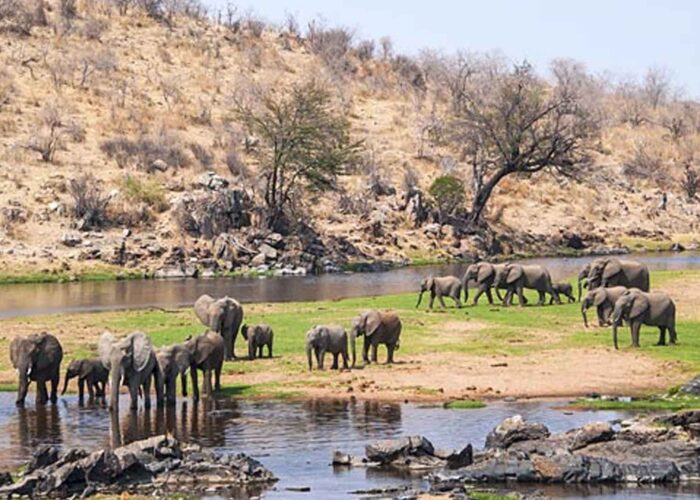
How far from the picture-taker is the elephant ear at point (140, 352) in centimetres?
2725

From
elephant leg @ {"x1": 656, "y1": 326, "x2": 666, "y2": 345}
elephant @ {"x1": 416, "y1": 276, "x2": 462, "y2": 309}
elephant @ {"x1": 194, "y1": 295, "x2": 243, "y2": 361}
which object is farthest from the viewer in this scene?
elephant @ {"x1": 416, "y1": 276, "x2": 462, "y2": 309}

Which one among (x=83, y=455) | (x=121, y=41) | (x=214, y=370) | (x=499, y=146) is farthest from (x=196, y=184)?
(x=83, y=455)

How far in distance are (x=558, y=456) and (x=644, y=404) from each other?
6.62 metres

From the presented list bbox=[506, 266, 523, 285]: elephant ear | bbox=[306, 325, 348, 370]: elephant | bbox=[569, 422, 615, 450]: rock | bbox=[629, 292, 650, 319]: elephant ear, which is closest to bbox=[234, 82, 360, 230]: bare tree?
bbox=[506, 266, 523, 285]: elephant ear

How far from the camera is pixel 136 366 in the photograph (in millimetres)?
27297

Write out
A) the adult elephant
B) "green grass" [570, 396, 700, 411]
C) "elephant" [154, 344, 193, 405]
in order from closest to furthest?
"green grass" [570, 396, 700, 411] → "elephant" [154, 344, 193, 405] → the adult elephant

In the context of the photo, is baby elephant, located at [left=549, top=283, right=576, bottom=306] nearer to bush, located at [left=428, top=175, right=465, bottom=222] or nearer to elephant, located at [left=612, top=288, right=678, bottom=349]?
elephant, located at [left=612, top=288, right=678, bottom=349]

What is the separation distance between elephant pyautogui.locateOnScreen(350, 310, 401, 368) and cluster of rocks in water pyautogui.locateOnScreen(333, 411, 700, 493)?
32.7 ft

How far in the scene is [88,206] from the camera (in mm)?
68438

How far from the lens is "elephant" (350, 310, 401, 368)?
3294cm

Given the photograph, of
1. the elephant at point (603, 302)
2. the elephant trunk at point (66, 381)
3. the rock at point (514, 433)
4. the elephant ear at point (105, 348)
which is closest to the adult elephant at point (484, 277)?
the elephant at point (603, 302)

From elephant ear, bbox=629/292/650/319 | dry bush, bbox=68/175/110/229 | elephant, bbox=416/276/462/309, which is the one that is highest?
dry bush, bbox=68/175/110/229

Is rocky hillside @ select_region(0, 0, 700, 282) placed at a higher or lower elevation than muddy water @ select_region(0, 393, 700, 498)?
higher

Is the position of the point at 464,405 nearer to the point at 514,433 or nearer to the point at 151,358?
the point at 514,433
